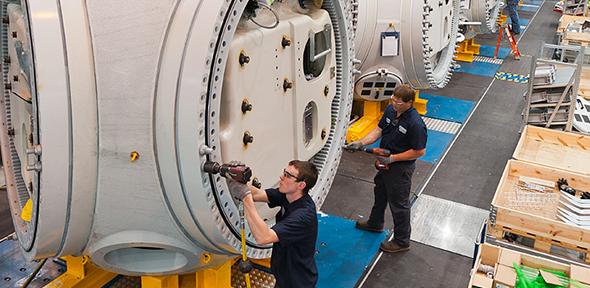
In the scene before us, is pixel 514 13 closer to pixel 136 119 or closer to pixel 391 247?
pixel 391 247

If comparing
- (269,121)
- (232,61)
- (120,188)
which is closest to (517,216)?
(269,121)

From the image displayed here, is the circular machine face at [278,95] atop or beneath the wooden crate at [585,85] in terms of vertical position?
atop

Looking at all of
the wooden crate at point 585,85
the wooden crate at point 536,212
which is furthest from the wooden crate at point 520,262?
the wooden crate at point 585,85

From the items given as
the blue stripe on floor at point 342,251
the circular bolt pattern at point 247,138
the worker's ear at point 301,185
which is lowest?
the blue stripe on floor at point 342,251

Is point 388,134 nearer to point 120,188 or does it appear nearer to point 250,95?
point 250,95

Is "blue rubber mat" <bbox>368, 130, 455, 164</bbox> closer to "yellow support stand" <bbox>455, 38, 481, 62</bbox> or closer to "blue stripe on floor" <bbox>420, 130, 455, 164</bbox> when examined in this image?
"blue stripe on floor" <bbox>420, 130, 455, 164</bbox>

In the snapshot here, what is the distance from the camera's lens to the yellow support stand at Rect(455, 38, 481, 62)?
38.0 ft

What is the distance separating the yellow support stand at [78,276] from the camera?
138 inches

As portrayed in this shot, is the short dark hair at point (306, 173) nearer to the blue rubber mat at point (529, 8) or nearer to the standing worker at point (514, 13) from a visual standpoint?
the standing worker at point (514, 13)

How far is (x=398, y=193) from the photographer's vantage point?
4.73 meters

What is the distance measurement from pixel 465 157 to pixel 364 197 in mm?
1892

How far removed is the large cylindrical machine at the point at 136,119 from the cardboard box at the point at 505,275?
5.56 feet

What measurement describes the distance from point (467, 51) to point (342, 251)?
812 centimetres

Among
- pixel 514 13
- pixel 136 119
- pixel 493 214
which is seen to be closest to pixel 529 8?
pixel 514 13
